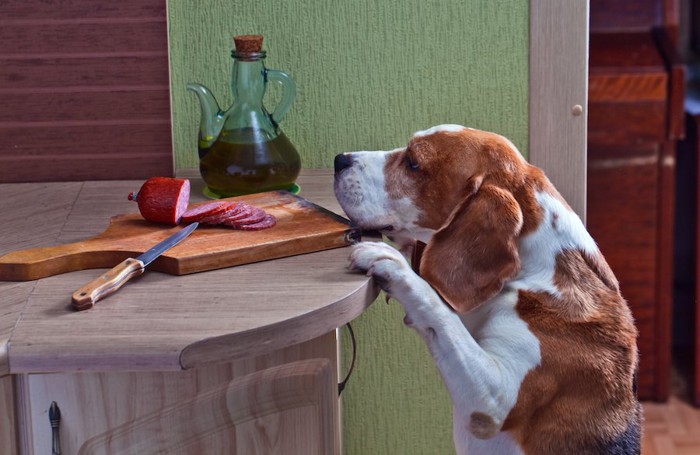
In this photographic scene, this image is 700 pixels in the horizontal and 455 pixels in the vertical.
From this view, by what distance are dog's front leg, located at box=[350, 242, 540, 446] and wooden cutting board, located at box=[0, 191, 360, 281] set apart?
0.31ft

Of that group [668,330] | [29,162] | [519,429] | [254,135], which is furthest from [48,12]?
[668,330]

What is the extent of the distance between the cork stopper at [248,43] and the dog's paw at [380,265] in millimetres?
470

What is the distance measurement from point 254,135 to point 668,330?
72.2 inches

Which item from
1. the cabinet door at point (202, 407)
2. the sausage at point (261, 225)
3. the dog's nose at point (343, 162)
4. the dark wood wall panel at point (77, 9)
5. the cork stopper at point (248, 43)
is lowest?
the cabinet door at point (202, 407)

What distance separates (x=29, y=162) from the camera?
1983mm

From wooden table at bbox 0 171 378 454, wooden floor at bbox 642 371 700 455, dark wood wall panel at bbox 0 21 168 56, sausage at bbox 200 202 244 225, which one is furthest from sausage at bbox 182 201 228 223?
wooden floor at bbox 642 371 700 455

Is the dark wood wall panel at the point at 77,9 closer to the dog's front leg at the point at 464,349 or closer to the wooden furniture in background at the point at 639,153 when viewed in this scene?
the dog's front leg at the point at 464,349

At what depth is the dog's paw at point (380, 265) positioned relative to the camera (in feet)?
4.58

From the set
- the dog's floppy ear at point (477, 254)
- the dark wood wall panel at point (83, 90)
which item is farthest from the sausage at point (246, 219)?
the dark wood wall panel at point (83, 90)

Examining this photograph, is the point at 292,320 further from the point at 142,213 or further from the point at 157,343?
the point at 142,213

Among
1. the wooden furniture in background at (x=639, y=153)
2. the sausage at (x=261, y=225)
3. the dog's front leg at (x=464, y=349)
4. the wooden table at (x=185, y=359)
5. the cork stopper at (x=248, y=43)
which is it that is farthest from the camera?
the wooden furniture in background at (x=639, y=153)

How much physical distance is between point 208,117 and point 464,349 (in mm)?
677

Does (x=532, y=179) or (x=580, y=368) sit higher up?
(x=532, y=179)

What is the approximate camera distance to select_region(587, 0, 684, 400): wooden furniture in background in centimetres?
290
